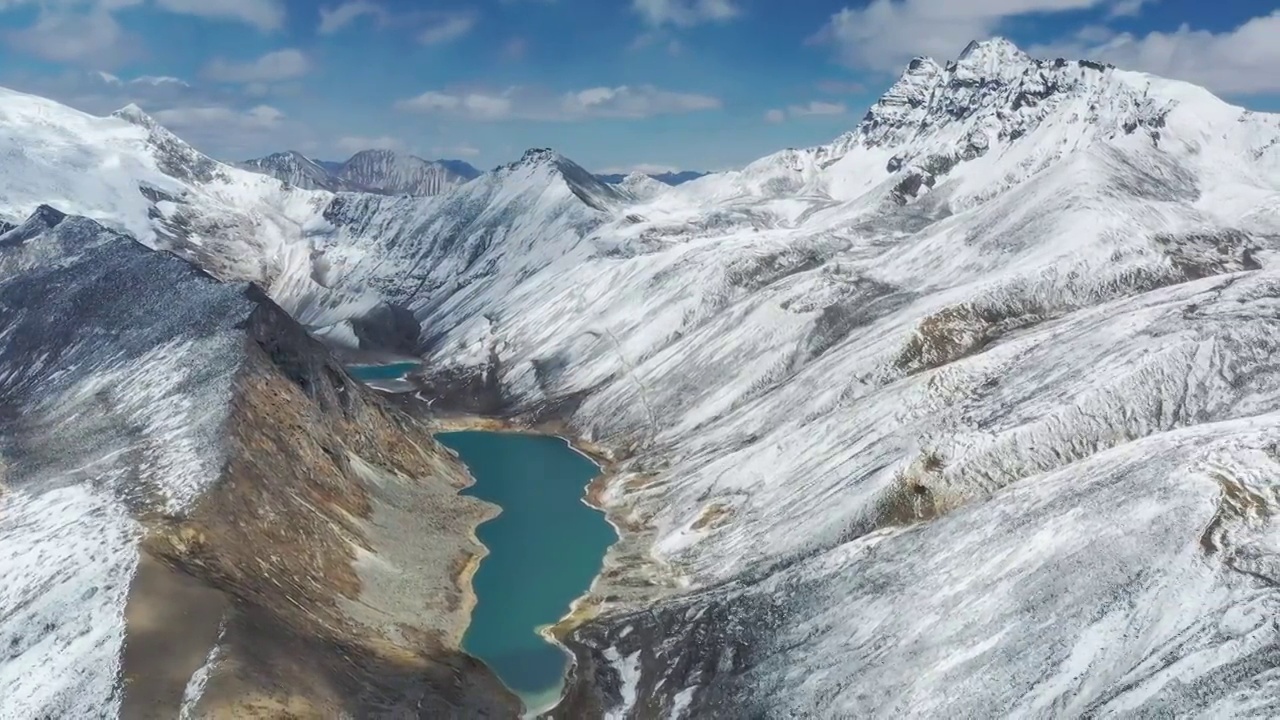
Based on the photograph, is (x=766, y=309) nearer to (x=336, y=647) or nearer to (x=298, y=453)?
(x=298, y=453)

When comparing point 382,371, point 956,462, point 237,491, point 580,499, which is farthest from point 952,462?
point 382,371

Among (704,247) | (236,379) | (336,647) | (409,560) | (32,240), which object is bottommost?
(336,647)

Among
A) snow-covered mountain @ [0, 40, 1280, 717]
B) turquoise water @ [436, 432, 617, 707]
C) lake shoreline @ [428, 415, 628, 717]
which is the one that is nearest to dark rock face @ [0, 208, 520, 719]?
lake shoreline @ [428, 415, 628, 717]

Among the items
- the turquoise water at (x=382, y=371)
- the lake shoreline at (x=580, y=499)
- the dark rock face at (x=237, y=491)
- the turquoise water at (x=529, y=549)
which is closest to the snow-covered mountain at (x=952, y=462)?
the lake shoreline at (x=580, y=499)

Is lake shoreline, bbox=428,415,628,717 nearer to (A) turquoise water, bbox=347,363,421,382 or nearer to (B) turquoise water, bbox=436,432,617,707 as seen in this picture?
(B) turquoise water, bbox=436,432,617,707

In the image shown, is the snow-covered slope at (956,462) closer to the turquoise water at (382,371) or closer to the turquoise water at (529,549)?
the turquoise water at (529,549)

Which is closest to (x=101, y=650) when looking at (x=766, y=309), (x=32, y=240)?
(x=766, y=309)

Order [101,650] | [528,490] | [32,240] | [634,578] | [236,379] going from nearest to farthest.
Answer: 1. [101,650]
2. [634,578]
3. [236,379]
4. [528,490]
5. [32,240]
